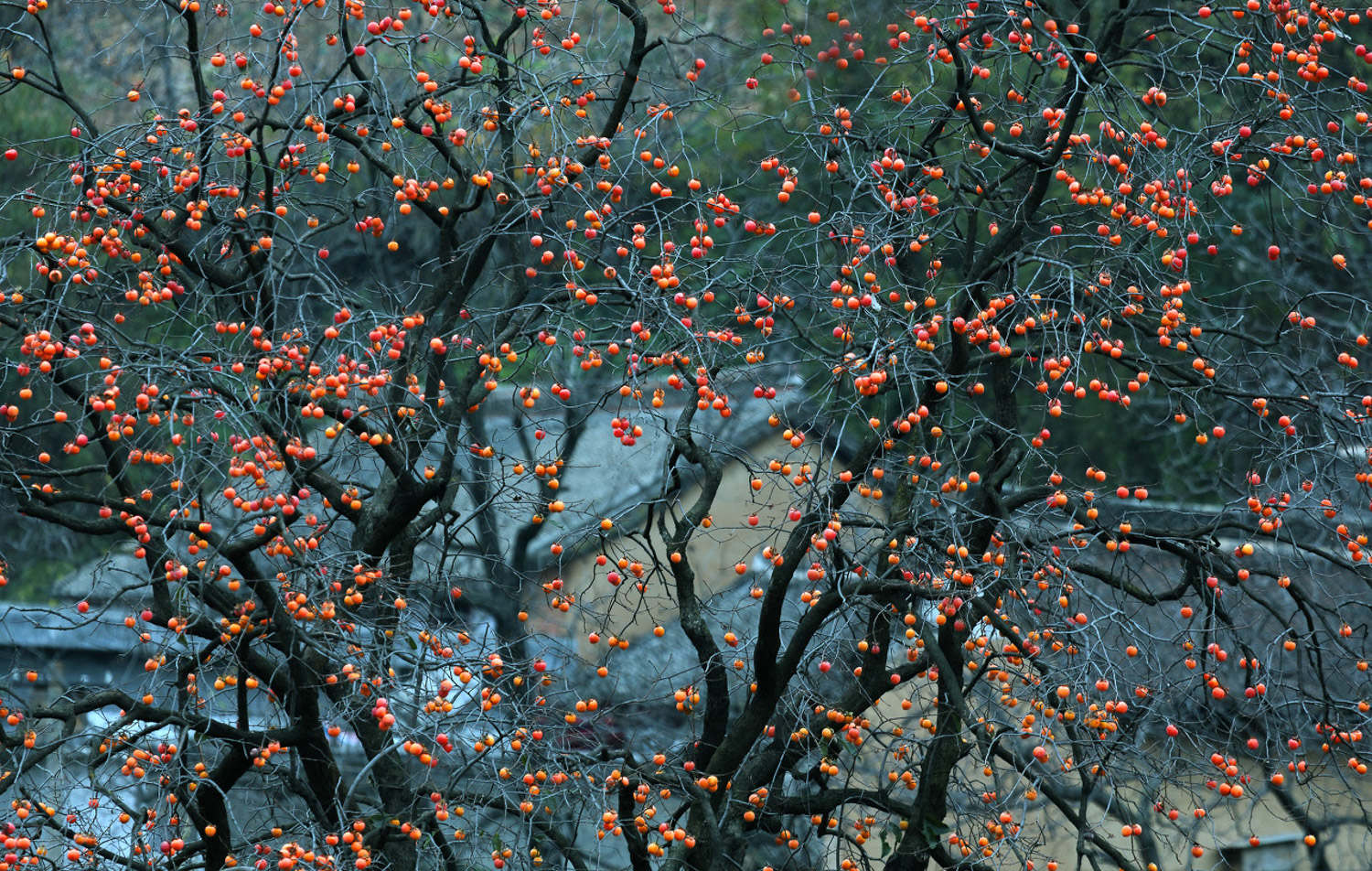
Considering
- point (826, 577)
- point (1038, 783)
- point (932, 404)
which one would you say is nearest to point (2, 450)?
point (826, 577)

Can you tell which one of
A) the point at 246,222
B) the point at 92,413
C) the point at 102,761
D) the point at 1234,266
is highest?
the point at 1234,266

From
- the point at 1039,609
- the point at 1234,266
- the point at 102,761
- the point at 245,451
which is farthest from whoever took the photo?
the point at 1234,266

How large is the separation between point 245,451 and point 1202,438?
133 inches

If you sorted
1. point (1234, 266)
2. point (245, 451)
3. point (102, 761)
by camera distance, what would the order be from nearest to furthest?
point (245, 451) → point (102, 761) → point (1234, 266)

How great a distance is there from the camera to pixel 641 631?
38.7 ft

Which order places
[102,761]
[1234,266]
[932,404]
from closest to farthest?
1. [102,761]
2. [932,404]
3. [1234,266]

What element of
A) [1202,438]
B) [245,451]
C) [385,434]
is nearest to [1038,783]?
[1202,438]

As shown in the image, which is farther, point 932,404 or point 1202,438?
point 932,404

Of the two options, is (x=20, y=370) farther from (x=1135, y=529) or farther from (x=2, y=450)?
(x=1135, y=529)

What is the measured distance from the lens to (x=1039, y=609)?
5156 mm

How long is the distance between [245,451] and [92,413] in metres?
0.74

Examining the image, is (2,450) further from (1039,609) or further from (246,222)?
(1039,609)

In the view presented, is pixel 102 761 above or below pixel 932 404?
below

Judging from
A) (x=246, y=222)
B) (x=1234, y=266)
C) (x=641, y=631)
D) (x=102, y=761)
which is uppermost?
(x=1234, y=266)
